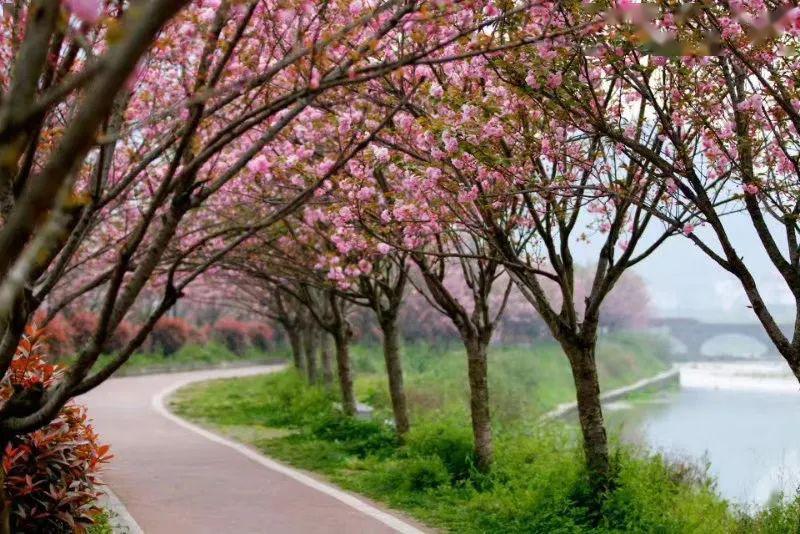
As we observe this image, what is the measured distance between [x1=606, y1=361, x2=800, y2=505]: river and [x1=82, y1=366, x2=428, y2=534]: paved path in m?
3.71

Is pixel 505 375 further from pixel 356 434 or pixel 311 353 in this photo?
pixel 356 434

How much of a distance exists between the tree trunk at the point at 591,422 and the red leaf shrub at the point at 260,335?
130ft

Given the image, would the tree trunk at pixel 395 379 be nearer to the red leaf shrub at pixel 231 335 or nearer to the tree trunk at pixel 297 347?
the tree trunk at pixel 297 347

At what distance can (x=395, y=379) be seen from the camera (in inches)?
552

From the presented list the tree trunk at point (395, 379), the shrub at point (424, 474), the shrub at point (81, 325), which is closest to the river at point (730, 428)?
the shrub at point (424, 474)

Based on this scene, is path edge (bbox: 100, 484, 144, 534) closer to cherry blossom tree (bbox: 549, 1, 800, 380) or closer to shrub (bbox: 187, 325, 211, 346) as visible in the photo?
Result: cherry blossom tree (bbox: 549, 1, 800, 380)

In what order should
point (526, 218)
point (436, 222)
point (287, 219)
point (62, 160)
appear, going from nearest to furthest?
1. point (62, 160)
2. point (436, 222)
3. point (526, 218)
4. point (287, 219)

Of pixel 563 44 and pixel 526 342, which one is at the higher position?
pixel 563 44

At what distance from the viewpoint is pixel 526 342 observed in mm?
51406

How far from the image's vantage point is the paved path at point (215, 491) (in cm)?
890

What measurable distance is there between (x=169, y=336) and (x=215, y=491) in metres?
29.6

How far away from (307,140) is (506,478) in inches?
198

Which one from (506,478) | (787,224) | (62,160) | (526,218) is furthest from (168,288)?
(506,478)

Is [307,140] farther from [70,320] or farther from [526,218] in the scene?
[70,320]
